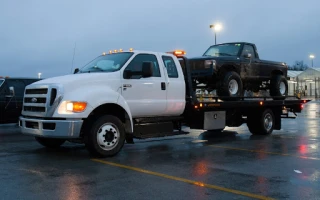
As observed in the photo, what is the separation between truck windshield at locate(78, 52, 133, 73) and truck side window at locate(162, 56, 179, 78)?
1050 mm

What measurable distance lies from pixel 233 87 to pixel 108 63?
4.40 m

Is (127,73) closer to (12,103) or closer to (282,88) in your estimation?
(12,103)

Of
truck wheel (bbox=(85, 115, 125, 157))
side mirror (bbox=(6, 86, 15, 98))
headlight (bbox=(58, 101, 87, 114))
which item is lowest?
truck wheel (bbox=(85, 115, 125, 157))

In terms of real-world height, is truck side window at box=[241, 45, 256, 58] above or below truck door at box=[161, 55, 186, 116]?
above

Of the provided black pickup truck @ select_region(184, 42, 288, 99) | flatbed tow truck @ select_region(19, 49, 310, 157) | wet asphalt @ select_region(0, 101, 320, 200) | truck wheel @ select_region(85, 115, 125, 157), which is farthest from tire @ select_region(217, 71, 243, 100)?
truck wheel @ select_region(85, 115, 125, 157)

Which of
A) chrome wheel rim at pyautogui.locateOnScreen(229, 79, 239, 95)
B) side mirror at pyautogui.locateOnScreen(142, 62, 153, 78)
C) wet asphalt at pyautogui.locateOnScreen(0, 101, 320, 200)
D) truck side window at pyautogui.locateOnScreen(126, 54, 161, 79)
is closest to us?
wet asphalt at pyautogui.locateOnScreen(0, 101, 320, 200)

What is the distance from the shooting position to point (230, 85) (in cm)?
1153

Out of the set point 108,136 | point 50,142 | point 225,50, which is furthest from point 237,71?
point 50,142

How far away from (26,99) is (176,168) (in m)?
3.81

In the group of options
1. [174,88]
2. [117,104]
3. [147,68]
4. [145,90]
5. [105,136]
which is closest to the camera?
[105,136]

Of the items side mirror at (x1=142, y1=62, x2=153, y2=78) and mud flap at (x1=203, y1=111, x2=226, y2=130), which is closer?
side mirror at (x1=142, y1=62, x2=153, y2=78)

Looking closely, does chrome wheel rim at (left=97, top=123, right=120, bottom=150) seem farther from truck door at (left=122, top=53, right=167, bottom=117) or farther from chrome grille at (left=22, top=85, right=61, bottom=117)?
chrome grille at (left=22, top=85, right=61, bottom=117)

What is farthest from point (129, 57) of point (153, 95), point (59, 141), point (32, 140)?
point (32, 140)

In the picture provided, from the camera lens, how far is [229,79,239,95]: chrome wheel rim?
37.8 ft
